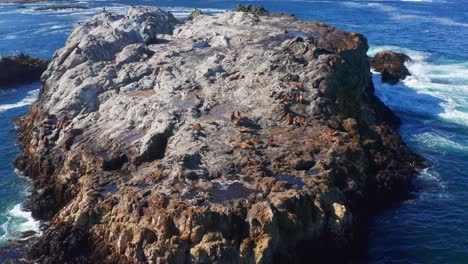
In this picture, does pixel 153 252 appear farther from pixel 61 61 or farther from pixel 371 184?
pixel 61 61

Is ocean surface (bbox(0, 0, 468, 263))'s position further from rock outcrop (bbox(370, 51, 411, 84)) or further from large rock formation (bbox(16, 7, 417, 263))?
large rock formation (bbox(16, 7, 417, 263))

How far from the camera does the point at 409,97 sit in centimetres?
7475

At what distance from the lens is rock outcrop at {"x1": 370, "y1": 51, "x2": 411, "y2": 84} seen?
270 feet

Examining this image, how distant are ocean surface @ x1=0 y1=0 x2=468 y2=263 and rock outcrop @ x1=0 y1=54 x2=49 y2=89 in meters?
2.78

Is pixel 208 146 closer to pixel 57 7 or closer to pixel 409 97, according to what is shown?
pixel 409 97

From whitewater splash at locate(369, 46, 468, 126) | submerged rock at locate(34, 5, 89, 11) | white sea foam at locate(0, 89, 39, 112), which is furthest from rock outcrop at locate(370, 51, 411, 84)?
submerged rock at locate(34, 5, 89, 11)

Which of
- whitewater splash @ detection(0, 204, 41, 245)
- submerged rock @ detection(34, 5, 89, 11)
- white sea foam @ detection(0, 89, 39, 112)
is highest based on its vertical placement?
submerged rock @ detection(34, 5, 89, 11)

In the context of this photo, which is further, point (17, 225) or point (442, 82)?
point (442, 82)

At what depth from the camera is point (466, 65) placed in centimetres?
8756

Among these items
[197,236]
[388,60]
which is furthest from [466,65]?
[197,236]

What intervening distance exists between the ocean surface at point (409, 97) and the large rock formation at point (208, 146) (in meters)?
2.47

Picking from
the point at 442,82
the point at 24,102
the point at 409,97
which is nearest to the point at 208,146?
the point at 24,102

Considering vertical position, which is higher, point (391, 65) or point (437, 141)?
point (391, 65)

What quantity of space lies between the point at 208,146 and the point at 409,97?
43.2 metres
